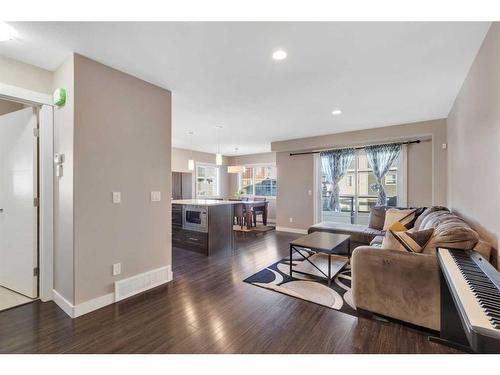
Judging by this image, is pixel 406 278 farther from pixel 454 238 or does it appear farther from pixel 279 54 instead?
pixel 279 54

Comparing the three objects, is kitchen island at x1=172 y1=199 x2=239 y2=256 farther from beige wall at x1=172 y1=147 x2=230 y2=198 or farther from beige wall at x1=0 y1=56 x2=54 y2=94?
beige wall at x1=172 y1=147 x2=230 y2=198

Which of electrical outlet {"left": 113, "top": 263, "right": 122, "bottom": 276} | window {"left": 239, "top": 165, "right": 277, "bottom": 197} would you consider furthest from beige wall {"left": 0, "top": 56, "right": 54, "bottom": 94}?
window {"left": 239, "top": 165, "right": 277, "bottom": 197}

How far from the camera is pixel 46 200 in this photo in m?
2.47

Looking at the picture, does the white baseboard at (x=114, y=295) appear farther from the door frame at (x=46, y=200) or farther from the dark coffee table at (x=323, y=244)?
the dark coffee table at (x=323, y=244)

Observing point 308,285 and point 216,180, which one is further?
point 216,180

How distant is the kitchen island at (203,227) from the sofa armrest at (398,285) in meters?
2.55

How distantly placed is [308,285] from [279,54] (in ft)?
8.46

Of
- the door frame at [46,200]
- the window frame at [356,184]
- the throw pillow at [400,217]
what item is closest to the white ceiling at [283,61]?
the door frame at [46,200]

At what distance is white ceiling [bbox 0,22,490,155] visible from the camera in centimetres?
183

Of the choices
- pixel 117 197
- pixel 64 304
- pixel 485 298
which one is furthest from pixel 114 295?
pixel 485 298

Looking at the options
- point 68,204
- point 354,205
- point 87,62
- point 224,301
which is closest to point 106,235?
point 68,204

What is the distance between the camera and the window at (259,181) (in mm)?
8625

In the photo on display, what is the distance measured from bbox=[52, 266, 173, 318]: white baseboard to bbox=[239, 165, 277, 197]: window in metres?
5.74
